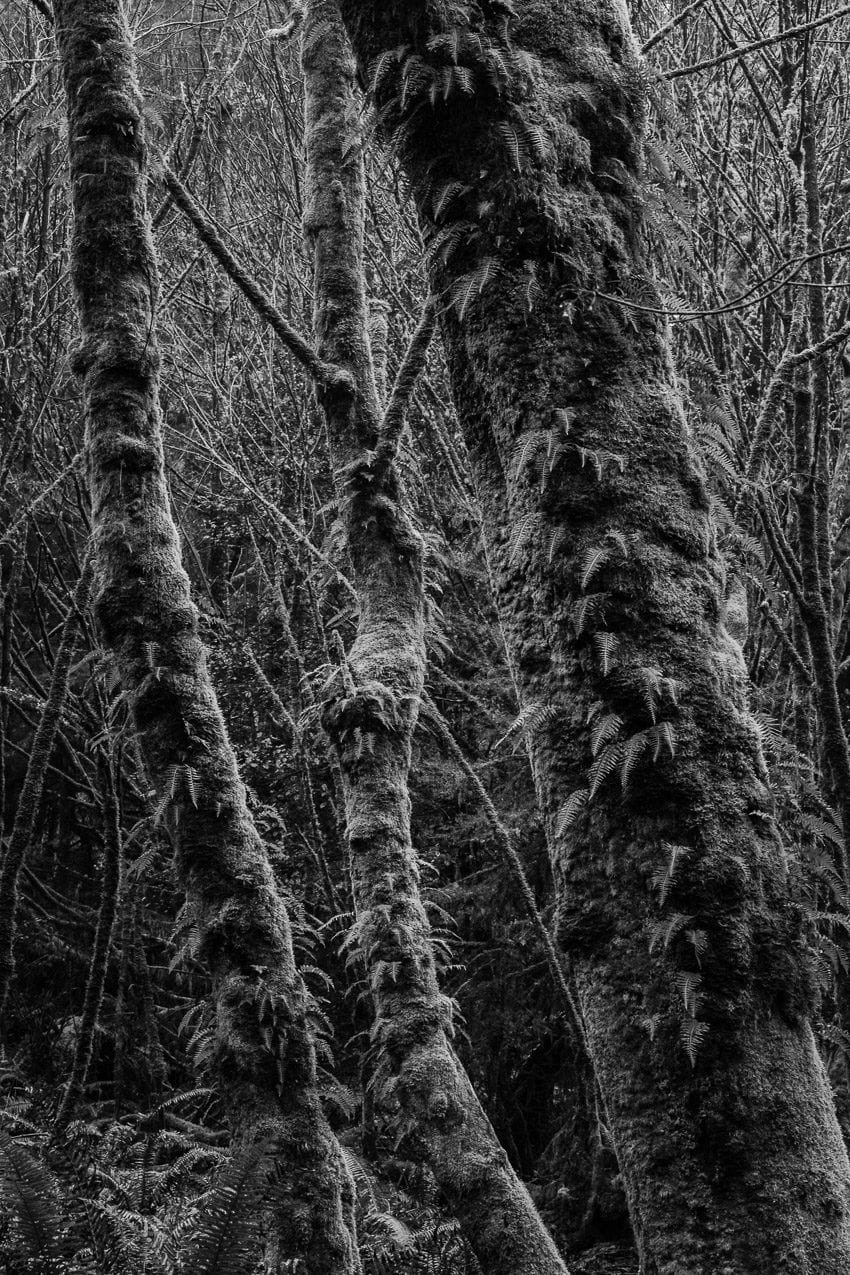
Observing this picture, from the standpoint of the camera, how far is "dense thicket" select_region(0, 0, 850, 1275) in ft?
4.25

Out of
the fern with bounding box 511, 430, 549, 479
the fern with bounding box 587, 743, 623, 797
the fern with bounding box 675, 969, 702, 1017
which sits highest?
the fern with bounding box 511, 430, 549, 479

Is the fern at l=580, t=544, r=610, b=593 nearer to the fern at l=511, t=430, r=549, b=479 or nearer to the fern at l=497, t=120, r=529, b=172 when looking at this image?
the fern at l=511, t=430, r=549, b=479

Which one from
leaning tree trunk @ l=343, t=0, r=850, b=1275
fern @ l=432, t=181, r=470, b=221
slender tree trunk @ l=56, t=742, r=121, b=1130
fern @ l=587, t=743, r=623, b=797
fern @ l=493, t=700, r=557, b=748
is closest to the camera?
leaning tree trunk @ l=343, t=0, r=850, b=1275

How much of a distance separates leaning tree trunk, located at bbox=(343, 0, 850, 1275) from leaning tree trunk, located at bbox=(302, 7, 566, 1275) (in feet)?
2.31

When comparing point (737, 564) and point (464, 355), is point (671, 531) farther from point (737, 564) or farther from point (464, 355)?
point (737, 564)

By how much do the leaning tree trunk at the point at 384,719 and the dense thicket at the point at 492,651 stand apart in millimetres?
16

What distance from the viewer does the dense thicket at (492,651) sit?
1.29 meters

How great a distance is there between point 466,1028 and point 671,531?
5.59 m

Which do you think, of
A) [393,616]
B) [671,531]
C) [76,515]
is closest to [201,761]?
[393,616]

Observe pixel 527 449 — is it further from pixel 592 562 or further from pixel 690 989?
pixel 690 989

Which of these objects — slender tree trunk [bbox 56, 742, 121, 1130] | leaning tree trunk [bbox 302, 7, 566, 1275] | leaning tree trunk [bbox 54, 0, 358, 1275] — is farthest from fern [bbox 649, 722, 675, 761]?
slender tree trunk [bbox 56, 742, 121, 1130]

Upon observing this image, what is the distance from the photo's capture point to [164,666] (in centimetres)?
274

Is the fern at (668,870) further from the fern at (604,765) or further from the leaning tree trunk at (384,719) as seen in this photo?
the leaning tree trunk at (384,719)

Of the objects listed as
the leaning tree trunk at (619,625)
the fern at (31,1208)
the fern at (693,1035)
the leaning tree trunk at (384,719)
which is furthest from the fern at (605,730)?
the leaning tree trunk at (384,719)
